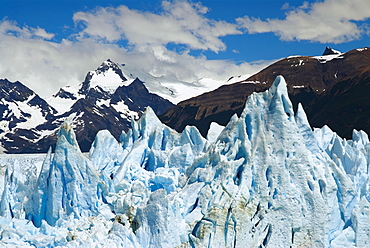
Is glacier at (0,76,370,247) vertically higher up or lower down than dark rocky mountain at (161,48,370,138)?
lower down

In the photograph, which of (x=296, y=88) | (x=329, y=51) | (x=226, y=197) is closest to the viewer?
(x=226, y=197)

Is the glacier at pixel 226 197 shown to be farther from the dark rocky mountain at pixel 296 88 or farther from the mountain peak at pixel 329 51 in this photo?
the mountain peak at pixel 329 51

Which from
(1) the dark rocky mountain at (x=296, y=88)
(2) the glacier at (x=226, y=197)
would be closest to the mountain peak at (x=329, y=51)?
(1) the dark rocky mountain at (x=296, y=88)

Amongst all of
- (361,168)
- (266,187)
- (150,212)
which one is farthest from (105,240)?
(361,168)

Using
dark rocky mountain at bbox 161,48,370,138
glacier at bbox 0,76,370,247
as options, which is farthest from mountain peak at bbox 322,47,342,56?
glacier at bbox 0,76,370,247

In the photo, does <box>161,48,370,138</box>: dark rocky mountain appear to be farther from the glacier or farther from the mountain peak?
the glacier

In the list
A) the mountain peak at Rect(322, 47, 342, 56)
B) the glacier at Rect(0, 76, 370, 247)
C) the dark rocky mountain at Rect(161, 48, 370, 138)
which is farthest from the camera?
the mountain peak at Rect(322, 47, 342, 56)

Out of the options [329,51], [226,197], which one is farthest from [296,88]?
[226,197]

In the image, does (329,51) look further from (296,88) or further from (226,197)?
(226,197)

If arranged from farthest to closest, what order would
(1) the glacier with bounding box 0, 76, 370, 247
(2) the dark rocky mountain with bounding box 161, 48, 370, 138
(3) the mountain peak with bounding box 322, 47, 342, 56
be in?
(3) the mountain peak with bounding box 322, 47, 342, 56
(2) the dark rocky mountain with bounding box 161, 48, 370, 138
(1) the glacier with bounding box 0, 76, 370, 247
